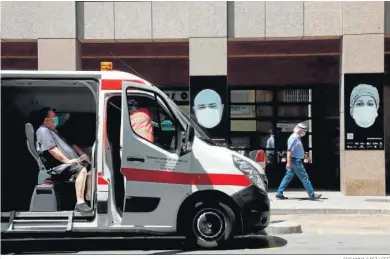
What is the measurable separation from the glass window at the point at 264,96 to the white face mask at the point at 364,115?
12.4 feet

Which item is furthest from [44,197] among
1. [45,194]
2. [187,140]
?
[187,140]

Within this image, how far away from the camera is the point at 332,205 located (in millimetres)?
13438

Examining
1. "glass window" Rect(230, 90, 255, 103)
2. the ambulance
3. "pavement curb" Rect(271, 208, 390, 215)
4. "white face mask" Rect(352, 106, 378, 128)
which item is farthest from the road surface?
"glass window" Rect(230, 90, 255, 103)

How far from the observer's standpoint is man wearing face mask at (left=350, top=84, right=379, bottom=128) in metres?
15.3

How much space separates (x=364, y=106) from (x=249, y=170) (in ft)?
26.8

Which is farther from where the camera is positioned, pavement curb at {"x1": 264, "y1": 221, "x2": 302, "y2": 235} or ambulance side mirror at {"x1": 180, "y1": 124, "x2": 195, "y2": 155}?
pavement curb at {"x1": 264, "y1": 221, "x2": 302, "y2": 235}

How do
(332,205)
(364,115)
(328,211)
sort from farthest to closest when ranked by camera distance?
1. (364,115)
2. (332,205)
3. (328,211)

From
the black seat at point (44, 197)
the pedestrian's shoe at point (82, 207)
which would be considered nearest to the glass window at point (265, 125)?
the black seat at point (44, 197)

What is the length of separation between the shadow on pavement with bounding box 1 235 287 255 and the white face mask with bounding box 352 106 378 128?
701cm

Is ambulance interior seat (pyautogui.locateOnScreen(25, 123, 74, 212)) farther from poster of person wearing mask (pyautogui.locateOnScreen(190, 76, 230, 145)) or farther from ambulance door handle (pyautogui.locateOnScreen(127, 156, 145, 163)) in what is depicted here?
poster of person wearing mask (pyautogui.locateOnScreen(190, 76, 230, 145))

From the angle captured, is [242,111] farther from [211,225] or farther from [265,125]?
[211,225]

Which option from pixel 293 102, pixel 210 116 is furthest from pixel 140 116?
pixel 293 102

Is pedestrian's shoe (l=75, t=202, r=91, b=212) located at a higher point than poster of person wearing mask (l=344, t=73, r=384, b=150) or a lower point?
lower
